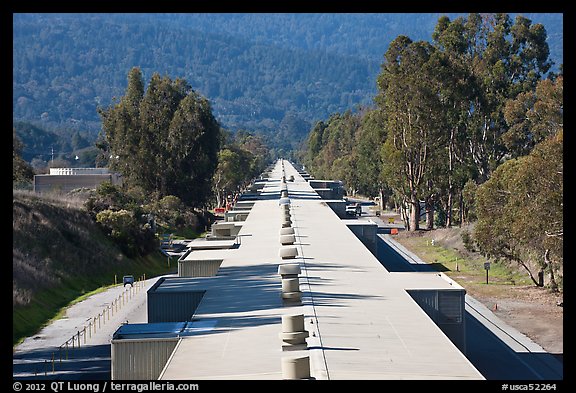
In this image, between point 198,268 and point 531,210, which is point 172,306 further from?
point 531,210

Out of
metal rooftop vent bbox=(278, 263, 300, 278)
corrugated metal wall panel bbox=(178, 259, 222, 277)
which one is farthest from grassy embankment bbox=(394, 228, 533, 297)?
metal rooftop vent bbox=(278, 263, 300, 278)

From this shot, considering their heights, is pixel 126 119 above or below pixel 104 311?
above

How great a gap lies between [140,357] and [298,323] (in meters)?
3.85

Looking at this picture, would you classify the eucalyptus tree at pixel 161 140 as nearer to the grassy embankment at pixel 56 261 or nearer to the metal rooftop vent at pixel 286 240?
the grassy embankment at pixel 56 261

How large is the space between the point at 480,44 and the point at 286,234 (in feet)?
129

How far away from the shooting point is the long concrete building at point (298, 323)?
17.4m

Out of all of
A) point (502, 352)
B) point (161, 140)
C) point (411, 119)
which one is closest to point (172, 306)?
point (502, 352)

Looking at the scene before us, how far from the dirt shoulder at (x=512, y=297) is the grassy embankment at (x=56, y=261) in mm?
17388

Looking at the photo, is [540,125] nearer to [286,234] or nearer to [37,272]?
[286,234]

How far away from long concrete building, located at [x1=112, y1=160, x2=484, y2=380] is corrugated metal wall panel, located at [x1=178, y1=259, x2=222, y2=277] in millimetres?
47

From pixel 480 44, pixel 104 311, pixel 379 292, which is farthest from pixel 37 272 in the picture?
pixel 480 44
